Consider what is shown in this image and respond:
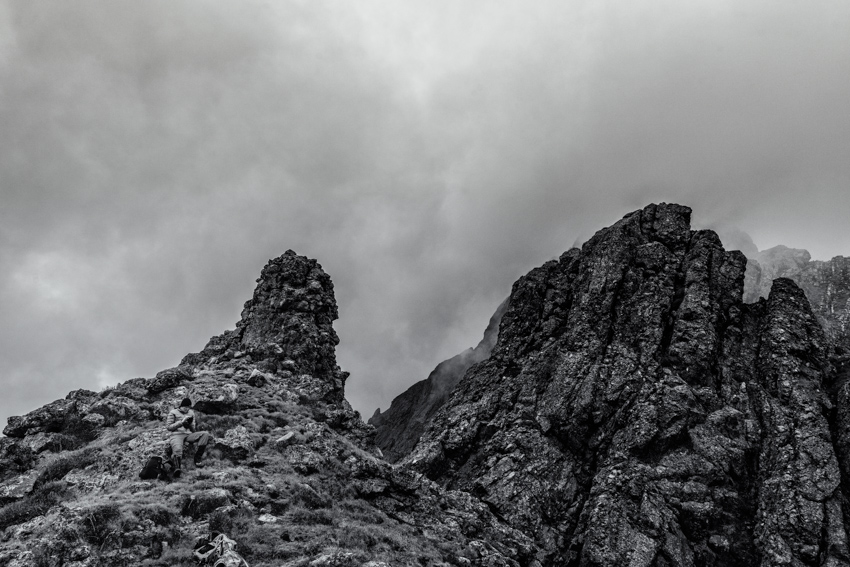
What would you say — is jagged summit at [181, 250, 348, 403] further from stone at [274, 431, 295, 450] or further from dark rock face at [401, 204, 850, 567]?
dark rock face at [401, 204, 850, 567]

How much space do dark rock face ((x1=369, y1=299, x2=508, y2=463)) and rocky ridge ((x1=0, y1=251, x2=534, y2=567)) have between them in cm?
6538

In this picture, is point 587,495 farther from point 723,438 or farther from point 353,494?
point 353,494

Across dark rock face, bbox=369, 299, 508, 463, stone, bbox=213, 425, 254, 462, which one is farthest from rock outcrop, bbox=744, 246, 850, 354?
dark rock face, bbox=369, 299, 508, 463

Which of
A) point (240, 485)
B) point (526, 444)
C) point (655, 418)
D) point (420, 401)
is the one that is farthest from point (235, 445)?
point (420, 401)

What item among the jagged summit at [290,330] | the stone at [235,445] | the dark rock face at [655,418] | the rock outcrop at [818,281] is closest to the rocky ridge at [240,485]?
the stone at [235,445]

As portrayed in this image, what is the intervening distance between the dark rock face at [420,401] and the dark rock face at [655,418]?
5199 cm

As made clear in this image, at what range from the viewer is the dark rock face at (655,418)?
140 feet

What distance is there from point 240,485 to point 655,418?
42039 millimetres

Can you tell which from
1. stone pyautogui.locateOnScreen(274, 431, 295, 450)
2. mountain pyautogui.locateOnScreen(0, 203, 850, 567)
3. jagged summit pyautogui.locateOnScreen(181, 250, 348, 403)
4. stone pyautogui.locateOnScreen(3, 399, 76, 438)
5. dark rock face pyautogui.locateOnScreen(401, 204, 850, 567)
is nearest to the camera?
mountain pyautogui.locateOnScreen(0, 203, 850, 567)

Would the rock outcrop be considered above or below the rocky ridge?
above

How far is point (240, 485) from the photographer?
3344 cm

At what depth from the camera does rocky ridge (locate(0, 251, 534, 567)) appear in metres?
26.1

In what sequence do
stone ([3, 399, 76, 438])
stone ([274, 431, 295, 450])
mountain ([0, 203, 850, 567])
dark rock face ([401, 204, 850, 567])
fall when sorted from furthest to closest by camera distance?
dark rock face ([401, 204, 850, 567])
stone ([274, 431, 295, 450])
stone ([3, 399, 76, 438])
mountain ([0, 203, 850, 567])

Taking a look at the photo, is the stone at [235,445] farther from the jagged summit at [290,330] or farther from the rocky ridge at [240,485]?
the jagged summit at [290,330]
